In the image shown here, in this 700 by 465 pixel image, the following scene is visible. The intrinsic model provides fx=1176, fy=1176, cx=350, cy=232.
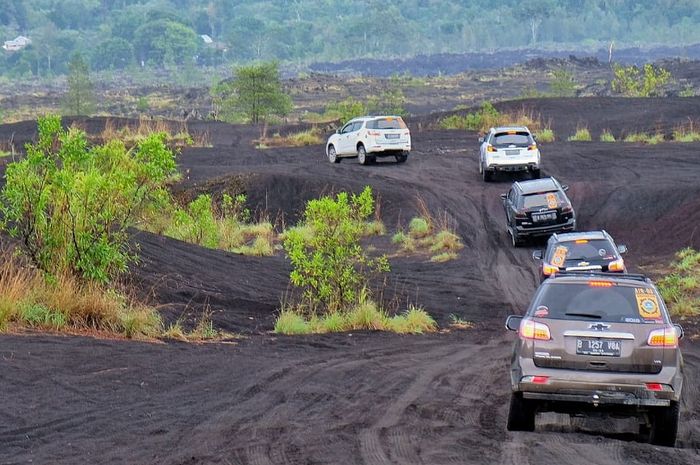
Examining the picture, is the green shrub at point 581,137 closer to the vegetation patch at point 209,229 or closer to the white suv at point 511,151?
the white suv at point 511,151

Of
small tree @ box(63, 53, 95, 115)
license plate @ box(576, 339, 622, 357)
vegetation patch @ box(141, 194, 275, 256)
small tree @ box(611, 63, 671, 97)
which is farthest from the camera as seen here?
small tree @ box(63, 53, 95, 115)

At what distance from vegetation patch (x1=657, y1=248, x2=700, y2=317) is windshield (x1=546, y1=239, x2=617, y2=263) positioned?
1510 mm

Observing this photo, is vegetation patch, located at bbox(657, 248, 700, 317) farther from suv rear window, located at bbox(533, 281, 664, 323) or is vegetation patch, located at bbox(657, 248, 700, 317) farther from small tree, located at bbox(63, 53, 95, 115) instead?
small tree, located at bbox(63, 53, 95, 115)

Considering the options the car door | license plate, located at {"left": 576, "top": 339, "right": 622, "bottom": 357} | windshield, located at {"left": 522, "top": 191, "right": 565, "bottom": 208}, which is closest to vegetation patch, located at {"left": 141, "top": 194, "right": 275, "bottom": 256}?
windshield, located at {"left": 522, "top": 191, "right": 565, "bottom": 208}

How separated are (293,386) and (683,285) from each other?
40.8 feet

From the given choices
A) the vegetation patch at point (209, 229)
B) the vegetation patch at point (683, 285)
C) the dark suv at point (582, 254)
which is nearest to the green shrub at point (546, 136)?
the vegetation patch at point (209, 229)

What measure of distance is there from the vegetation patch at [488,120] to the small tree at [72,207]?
37350 mm

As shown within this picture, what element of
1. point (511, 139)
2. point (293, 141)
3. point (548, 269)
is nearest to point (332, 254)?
point (548, 269)

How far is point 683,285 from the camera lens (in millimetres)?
23484

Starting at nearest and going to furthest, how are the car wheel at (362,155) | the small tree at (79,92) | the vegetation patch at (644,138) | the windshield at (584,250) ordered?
the windshield at (584,250)
the car wheel at (362,155)
the vegetation patch at (644,138)
the small tree at (79,92)

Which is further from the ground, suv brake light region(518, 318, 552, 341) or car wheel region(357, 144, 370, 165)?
suv brake light region(518, 318, 552, 341)

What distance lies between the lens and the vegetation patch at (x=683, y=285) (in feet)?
69.4

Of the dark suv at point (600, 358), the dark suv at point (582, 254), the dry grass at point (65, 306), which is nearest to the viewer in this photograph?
the dark suv at point (600, 358)

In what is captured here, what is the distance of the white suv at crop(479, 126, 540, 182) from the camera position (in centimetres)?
3834
